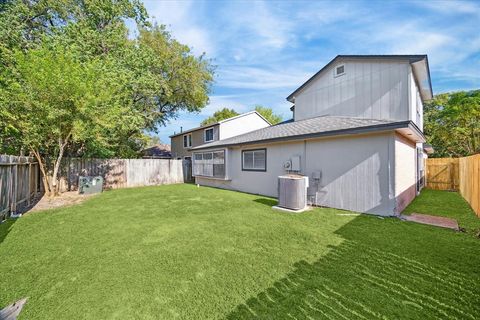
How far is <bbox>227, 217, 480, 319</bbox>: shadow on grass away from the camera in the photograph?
2182 millimetres

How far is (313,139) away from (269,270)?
5.35 metres

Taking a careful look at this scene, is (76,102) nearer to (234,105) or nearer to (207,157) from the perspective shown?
(207,157)

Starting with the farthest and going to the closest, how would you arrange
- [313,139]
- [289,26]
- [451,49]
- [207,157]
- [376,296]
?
1. [207,157]
2. [451,49]
3. [289,26]
4. [313,139]
5. [376,296]

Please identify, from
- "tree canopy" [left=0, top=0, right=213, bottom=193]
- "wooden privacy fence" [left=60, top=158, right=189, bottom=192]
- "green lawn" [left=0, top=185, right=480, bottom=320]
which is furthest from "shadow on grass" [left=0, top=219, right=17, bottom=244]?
"wooden privacy fence" [left=60, top=158, right=189, bottom=192]

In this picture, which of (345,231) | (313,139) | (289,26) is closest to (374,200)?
(345,231)

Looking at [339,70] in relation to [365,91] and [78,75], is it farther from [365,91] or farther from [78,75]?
[78,75]

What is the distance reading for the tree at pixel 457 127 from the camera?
15758 mm

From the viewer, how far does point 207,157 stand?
1335 cm

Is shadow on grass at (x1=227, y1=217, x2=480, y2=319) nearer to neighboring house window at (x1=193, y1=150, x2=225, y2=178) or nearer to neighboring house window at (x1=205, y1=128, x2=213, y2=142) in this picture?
neighboring house window at (x1=193, y1=150, x2=225, y2=178)

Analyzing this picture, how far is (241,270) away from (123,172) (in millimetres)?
13262

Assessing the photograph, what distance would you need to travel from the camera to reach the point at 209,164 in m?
13.1

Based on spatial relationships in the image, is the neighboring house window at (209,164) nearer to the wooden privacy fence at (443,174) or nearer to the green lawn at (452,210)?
the green lawn at (452,210)

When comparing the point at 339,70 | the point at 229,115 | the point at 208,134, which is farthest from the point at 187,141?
the point at 229,115

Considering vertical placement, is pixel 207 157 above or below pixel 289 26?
below
